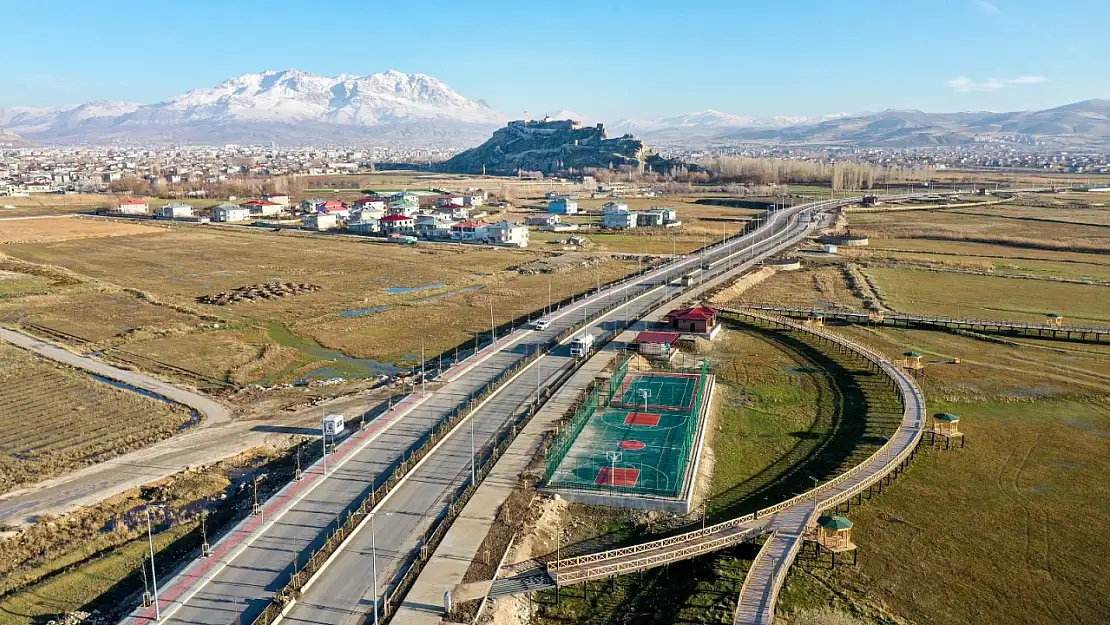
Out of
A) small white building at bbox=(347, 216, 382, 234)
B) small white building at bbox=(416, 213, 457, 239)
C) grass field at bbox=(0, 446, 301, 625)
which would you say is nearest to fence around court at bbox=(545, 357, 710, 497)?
grass field at bbox=(0, 446, 301, 625)

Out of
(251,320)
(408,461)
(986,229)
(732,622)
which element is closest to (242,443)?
(408,461)

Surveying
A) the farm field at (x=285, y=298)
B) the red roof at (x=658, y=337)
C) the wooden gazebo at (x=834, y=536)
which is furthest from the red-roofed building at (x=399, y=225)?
the wooden gazebo at (x=834, y=536)

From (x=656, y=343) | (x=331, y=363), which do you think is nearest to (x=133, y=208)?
(x=331, y=363)

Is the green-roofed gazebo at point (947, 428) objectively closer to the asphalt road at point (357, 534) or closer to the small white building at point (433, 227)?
the asphalt road at point (357, 534)

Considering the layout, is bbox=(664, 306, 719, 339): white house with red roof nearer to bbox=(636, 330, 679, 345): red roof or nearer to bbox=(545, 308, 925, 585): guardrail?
bbox=(636, 330, 679, 345): red roof

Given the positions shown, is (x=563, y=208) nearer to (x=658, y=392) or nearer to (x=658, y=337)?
(x=658, y=337)

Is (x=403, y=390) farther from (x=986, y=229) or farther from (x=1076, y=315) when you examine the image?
(x=986, y=229)
